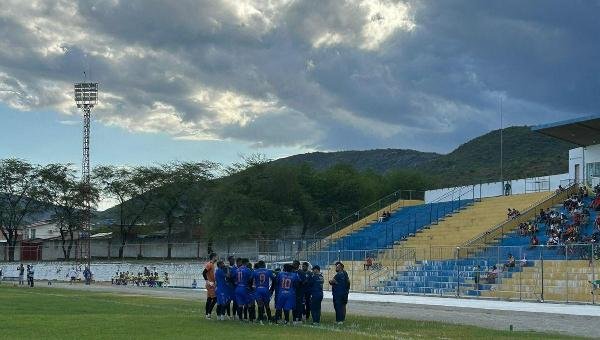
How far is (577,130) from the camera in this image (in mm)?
53656

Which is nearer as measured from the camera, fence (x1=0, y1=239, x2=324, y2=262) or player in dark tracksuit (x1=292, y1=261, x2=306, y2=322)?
player in dark tracksuit (x1=292, y1=261, x2=306, y2=322)

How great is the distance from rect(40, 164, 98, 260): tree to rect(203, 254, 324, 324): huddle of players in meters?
79.1

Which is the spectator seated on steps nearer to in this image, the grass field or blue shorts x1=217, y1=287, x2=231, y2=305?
the grass field

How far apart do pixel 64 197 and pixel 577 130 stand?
68.8 m

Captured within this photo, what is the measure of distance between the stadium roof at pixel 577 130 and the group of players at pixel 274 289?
31.1m

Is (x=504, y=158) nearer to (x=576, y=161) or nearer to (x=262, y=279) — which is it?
(x=576, y=161)

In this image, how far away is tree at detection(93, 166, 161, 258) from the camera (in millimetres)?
105975

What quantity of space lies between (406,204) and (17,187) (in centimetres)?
5522

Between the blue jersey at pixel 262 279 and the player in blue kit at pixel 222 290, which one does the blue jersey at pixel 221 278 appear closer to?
the player in blue kit at pixel 222 290

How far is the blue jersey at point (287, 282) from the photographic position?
78.3 ft

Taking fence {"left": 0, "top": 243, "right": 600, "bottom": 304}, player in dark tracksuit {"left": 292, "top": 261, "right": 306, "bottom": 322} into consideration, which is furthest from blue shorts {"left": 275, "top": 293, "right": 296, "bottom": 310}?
fence {"left": 0, "top": 243, "right": 600, "bottom": 304}

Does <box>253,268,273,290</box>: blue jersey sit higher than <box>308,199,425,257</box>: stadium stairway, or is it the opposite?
<box>308,199,425,257</box>: stadium stairway

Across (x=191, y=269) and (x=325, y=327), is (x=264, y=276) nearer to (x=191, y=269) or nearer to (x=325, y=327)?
(x=325, y=327)

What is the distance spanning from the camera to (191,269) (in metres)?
63.5
